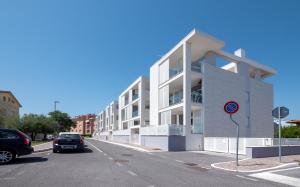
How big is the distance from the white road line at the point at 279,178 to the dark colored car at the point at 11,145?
10.00 meters

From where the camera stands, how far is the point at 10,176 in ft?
31.9

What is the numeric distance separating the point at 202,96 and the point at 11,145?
18723 millimetres

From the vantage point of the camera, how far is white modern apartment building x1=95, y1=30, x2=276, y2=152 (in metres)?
27.3

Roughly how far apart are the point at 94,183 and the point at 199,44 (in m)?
22.9

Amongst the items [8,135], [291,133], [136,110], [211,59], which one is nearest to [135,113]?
[136,110]

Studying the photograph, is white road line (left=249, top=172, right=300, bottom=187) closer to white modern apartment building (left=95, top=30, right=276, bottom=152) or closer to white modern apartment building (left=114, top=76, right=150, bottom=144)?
white modern apartment building (left=95, top=30, right=276, bottom=152)

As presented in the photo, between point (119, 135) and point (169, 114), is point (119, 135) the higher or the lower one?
the lower one

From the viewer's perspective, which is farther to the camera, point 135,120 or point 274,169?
point 135,120

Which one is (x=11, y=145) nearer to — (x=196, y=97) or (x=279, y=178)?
(x=279, y=178)

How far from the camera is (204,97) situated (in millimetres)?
28406

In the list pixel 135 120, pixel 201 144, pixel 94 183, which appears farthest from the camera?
pixel 135 120

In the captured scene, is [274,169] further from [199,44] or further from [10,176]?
[199,44]

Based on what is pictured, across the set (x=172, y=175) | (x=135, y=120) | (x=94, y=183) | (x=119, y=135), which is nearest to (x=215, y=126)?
(x=172, y=175)

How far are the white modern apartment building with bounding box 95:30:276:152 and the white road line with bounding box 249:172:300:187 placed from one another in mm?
10780
